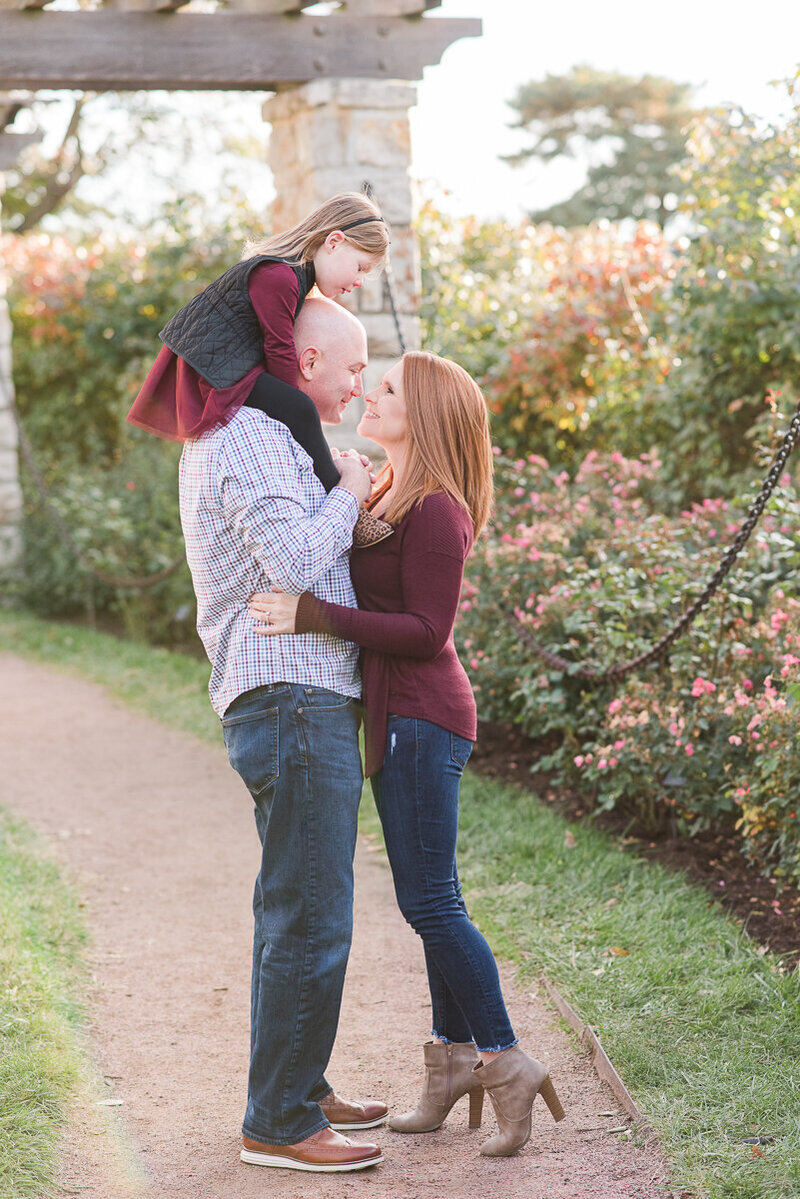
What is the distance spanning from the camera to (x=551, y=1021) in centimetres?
352

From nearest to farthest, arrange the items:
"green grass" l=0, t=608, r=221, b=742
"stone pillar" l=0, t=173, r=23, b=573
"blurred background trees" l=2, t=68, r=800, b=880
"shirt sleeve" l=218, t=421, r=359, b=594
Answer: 1. "shirt sleeve" l=218, t=421, r=359, b=594
2. "blurred background trees" l=2, t=68, r=800, b=880
3. "green grass" l=0, t=608, r=221, b=742
4. "stone pillar" l=0, t=173, r=23, b=573

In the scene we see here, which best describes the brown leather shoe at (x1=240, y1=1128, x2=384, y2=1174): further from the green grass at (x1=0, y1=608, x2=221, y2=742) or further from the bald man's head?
the green grass at (x1=0, y1=608, x2=221, y2=742)

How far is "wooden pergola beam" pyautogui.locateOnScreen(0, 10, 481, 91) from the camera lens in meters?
6.14

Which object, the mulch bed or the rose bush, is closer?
the mulch bed

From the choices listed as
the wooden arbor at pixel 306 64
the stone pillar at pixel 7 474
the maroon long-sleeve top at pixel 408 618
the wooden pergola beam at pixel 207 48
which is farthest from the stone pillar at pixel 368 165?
the stone pillar at pixel 7 474

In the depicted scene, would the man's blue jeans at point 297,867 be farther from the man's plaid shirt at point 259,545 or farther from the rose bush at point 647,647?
the rose bush at point 647,647

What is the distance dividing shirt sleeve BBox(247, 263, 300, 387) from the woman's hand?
0.47m

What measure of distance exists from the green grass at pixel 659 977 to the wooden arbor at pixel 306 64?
2782 mm

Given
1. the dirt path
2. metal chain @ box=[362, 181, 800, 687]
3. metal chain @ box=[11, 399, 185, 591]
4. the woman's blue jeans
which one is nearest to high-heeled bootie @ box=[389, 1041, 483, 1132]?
the dirt path

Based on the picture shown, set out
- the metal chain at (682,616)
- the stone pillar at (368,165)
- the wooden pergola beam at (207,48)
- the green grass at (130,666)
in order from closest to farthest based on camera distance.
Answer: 1. the metal chain at (682,616)
2. the wooden pergola beam at (207,48)
3. the stone pillar at (368,165)
4. the green grass at (130,666)

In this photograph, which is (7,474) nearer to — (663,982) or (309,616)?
(663,982)

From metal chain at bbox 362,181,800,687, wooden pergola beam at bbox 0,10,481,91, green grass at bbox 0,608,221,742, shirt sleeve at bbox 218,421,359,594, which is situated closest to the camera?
shirt sleeve at bbox 218,421,359,594

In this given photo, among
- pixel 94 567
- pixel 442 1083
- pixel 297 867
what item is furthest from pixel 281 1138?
pixel 94 567

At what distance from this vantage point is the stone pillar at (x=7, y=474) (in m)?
11.3
